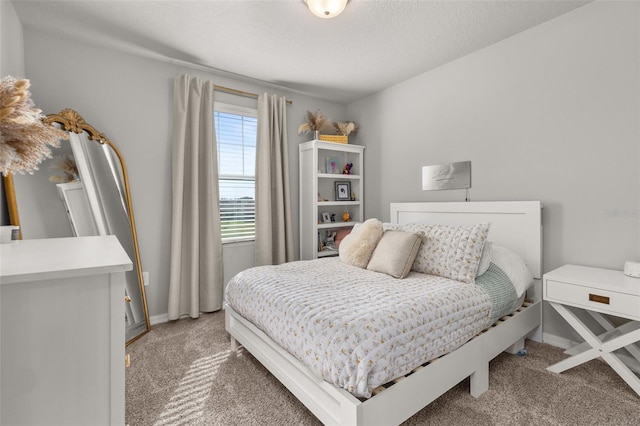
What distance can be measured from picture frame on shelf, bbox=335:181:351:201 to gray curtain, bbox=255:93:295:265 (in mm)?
715

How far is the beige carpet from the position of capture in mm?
1587

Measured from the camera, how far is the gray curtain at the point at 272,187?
11.2ft

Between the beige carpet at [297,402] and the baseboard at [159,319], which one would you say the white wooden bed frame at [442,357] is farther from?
the baseboard at [159,319]

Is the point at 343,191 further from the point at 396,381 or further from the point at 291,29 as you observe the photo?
the point at 396,381

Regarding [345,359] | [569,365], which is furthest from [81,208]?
[569,365]

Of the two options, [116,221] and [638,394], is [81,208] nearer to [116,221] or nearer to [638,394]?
[116,221]

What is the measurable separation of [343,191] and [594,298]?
2.69m

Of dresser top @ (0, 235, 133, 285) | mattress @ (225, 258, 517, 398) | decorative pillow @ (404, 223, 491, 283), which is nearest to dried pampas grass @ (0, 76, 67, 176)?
dresser top @ (0, 235, 133, 285)

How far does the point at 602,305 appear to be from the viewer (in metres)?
1.80

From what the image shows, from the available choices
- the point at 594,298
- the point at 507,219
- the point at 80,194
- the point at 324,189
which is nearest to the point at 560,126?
the point at 507,219

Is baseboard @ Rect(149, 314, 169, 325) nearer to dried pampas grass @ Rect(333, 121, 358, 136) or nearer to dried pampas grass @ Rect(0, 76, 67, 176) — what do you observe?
dried pampas grass @ Rect(0, 76, 67, 176)

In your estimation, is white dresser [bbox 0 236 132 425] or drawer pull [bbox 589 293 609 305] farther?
drawer pull [bbox 589 293 609 305]

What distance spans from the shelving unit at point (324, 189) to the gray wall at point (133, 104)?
1.34m

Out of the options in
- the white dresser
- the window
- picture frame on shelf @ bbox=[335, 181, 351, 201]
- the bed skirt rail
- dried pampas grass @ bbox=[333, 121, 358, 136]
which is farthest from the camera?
picture frame on shelf @ bbox=[335, 181, 351, 201]
